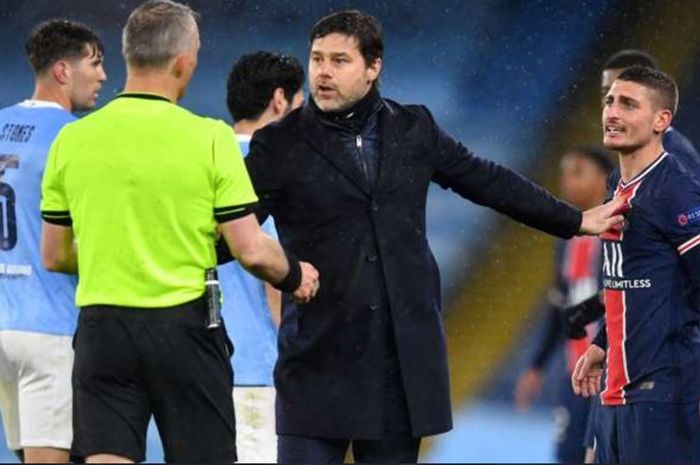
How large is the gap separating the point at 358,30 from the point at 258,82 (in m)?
1.26

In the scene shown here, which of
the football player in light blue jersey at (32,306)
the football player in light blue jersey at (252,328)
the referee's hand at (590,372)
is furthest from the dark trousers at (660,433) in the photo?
the football player in light blue jersey at (32,306)

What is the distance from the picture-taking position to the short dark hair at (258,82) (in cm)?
737

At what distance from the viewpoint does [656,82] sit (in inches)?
261

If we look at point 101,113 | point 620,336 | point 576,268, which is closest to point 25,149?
point 101,113

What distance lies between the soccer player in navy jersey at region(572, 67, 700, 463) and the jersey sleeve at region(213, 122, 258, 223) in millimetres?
1393

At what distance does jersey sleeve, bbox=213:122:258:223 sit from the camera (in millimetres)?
5551

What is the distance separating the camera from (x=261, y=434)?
7.34 metres

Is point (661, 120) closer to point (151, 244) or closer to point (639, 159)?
point (639, 159)

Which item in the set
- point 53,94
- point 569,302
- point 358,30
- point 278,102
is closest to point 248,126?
point 278,102

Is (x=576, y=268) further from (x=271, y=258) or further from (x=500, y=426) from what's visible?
(x=271, y=258)

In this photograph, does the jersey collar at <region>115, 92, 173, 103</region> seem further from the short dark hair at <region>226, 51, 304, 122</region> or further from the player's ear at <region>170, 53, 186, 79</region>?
the short dark hair at <region>226, 51, 304, 122</region>

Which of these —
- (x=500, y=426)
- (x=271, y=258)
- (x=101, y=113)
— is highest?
(x=101, y=113)

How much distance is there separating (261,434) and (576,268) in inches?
87.2

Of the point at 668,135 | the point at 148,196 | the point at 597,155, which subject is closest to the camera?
the point at 148,196
